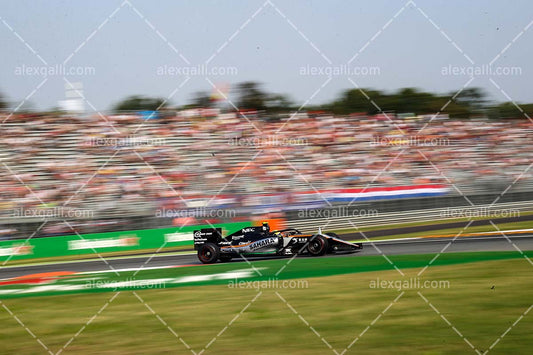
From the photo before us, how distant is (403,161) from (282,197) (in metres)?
3.64

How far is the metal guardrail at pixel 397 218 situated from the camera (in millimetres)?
13859

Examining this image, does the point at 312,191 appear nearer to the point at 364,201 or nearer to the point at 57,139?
the point at 364,201

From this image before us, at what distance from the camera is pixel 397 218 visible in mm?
14539

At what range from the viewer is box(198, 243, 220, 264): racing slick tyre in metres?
10.1

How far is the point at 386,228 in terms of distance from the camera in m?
14.2

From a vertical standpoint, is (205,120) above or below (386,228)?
above

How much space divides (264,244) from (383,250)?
2185 millimetres

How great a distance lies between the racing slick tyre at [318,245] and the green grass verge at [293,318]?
5.92 feet

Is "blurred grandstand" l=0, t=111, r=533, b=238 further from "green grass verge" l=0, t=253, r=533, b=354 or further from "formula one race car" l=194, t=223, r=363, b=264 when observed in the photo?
"green grass verge" l=0, t=253, r=533, b=354

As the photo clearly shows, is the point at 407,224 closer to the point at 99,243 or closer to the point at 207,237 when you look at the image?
the point at 207,237

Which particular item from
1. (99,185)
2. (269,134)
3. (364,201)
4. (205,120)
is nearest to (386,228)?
(364,201)

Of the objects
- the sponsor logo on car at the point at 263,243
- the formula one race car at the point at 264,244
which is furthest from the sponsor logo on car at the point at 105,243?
the sponsor logo on car at the point at 263,243

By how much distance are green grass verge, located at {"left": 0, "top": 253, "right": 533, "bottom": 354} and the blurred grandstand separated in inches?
241

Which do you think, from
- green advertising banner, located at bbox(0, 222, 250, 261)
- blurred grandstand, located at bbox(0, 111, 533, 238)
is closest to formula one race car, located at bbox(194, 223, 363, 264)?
green advertising banner, located at bbox(0, 222, 250, 261)
